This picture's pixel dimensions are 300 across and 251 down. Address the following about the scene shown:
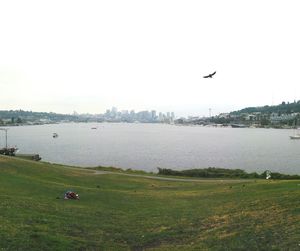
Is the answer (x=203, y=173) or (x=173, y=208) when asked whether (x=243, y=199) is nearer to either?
(x=173, y=208)

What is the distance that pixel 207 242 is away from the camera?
52.2ft

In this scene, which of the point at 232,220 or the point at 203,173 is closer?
the point at 232,220

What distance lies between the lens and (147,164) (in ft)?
286

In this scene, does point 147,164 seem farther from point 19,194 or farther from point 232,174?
point 19,194

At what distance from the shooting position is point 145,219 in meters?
21.6

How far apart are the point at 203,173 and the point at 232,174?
341cm

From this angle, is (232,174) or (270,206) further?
(232,174)

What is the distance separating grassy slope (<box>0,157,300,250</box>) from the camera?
1540cm

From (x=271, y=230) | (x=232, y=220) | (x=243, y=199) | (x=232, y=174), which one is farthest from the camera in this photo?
(x=232, y=174)

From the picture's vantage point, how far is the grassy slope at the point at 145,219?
15399 millimetres

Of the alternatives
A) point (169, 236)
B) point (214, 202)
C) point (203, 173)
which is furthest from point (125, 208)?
point (203, 173)

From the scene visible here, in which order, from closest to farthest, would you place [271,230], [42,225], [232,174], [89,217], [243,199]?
1. [271,230]
2. [42,225]
3. [89,217]
4. [243,199]
5. [232,174]

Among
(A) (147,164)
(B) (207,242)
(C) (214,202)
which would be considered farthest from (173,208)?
(A) (147,164)

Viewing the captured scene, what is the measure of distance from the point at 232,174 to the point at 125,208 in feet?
91.2
